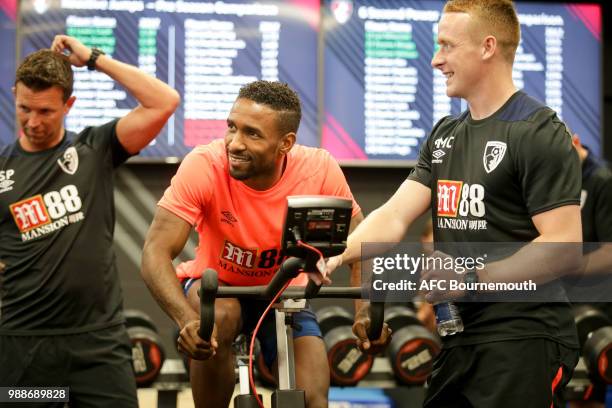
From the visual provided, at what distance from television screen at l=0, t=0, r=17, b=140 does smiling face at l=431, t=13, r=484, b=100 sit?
4.06 metres

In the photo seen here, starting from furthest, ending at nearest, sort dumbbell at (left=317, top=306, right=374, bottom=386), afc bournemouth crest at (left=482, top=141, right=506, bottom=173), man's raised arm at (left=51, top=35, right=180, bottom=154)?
dumbbell at (left=317, top=306, right=374, bottom=386), man's raised arm at (left=51, top=35, right=180, bottom=154), afc bournemouth crest at (left=482, top=141, right=506, bottom=173)

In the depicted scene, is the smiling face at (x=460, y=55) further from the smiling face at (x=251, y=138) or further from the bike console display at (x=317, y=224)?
the bike console display at (x=317, y=224)

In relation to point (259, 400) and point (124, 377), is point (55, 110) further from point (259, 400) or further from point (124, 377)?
point (259, 400)

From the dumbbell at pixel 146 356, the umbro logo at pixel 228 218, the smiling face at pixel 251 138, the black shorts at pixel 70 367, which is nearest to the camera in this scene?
the smiling face at pixel 251 138

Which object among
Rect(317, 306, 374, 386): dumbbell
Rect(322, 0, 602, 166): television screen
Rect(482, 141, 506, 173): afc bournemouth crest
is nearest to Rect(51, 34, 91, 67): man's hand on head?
Rect(482, 141, 506, 173): afc bournemouth crest

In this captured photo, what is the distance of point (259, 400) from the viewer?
2.44 m

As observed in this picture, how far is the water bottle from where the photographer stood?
270cm

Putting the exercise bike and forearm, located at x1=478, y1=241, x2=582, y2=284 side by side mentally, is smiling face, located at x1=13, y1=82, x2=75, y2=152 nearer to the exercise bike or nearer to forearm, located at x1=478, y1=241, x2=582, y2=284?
the exercise bike

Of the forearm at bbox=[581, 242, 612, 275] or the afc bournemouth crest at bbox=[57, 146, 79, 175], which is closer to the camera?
the forearm at bbox=[581, 242, 612, 275]

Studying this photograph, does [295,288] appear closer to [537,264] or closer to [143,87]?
[537,264]

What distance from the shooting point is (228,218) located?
3.13 metres

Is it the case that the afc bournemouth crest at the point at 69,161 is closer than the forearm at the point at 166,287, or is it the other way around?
the forearm at the point at 166,287

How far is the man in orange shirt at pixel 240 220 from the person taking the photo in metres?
2.93

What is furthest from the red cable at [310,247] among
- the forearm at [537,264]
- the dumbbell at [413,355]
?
the dumbbell at [413,355]
